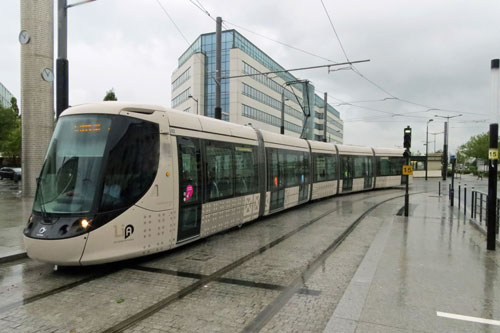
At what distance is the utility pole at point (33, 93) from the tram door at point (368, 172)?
64.0 feet

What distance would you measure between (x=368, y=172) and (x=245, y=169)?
678 inches

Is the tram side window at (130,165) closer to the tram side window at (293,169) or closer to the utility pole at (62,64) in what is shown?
the utility pole at (62,64)

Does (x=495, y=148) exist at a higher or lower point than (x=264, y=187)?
higher

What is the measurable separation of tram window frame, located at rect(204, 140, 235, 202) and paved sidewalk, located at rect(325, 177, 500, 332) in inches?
144

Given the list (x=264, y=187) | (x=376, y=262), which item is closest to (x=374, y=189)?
(x=264, y=187)

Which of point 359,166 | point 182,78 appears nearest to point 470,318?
point 359,166

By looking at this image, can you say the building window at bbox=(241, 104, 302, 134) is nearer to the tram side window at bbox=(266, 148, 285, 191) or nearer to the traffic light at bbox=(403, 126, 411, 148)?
the traffic light at bbox=(403, 126, 411, 148)

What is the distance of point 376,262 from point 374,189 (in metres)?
22.6

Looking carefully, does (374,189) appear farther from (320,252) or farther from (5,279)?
(5,279)

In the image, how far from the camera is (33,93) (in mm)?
16625

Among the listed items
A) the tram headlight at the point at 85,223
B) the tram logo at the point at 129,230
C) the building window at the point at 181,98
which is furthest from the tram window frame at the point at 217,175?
the building window at the point at 181,98

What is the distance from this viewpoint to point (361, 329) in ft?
13.2

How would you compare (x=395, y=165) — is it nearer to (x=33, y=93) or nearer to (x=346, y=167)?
(x=346, y=167)

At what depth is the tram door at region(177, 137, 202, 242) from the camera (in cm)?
733
